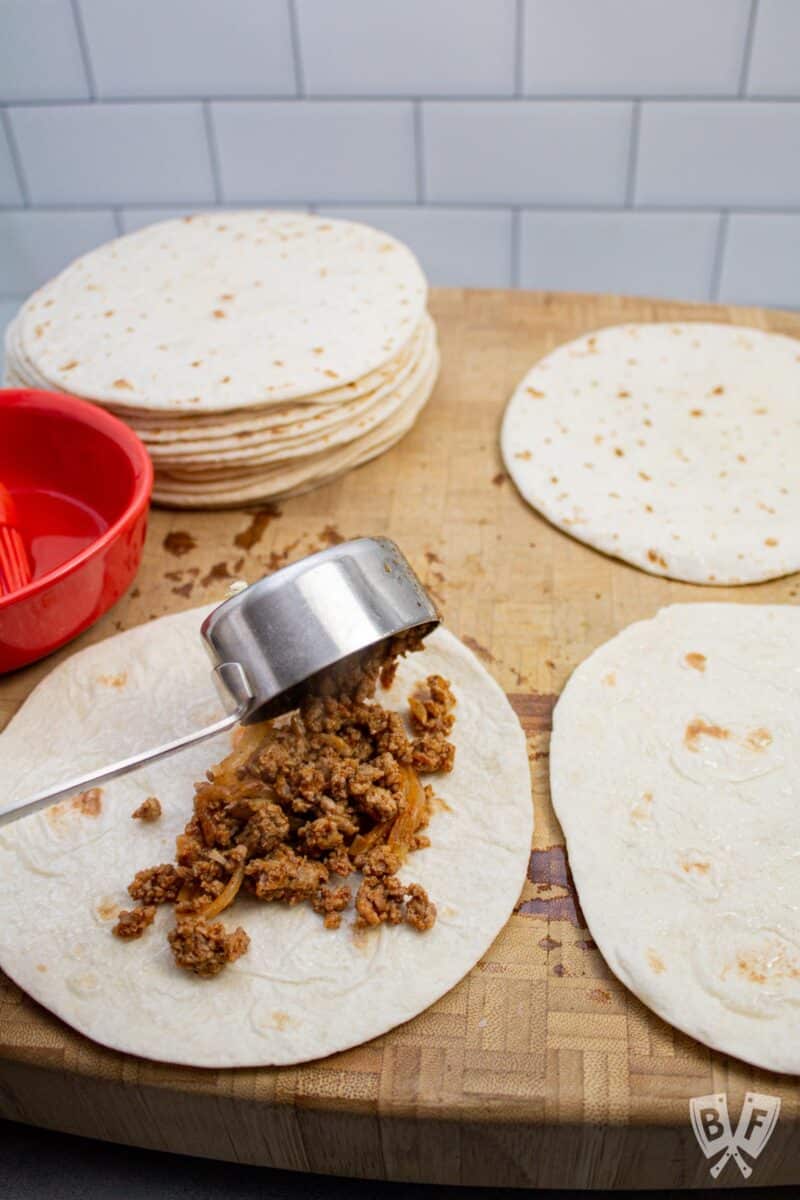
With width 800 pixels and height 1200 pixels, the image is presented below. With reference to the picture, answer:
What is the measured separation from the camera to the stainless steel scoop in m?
1.59

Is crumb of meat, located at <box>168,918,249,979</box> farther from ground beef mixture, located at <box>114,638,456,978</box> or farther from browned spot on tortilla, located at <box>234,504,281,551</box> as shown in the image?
browned spot on tortilla, located at <box>234,504,281,551</box>

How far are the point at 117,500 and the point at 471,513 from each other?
0.74 m

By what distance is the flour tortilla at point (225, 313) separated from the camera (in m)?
2.13

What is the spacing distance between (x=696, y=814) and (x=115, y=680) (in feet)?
3.37

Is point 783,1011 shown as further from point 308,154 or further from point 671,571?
point 308,154

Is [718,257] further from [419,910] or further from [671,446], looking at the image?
[419,910]

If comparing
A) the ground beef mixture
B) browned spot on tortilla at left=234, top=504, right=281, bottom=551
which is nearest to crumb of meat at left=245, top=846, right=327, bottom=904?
the ground beef mixture

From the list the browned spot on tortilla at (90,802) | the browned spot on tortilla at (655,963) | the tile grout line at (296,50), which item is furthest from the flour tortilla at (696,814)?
the tile grout line at (296,50)

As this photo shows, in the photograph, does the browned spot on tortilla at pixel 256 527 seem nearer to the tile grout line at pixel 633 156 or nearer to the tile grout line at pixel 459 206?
→ the tile grout line at pixel 459 206

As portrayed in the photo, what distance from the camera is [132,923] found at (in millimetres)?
1503

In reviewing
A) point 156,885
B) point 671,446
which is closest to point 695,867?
point 156,885

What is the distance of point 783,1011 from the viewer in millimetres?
1409

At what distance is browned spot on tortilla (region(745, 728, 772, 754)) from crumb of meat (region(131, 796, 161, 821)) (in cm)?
97

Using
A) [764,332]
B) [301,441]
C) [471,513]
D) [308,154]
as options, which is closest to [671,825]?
[471,513]
